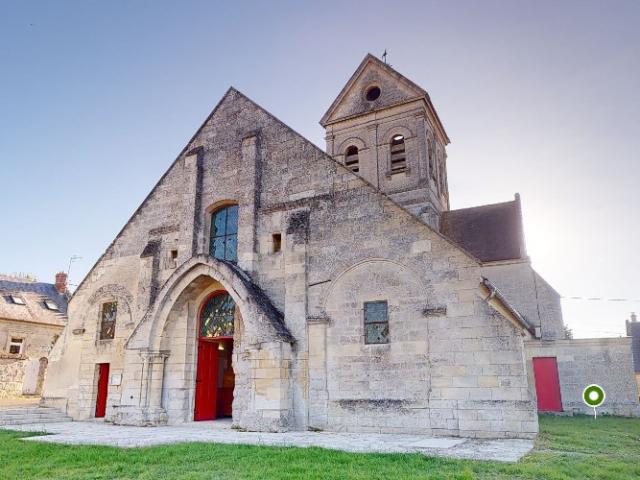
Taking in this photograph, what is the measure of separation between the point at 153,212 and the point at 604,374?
15452 mm

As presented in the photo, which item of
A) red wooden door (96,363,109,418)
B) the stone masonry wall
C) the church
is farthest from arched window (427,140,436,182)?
red wooden door (96,363,109,418)

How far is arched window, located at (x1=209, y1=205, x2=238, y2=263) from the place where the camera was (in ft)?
43.9

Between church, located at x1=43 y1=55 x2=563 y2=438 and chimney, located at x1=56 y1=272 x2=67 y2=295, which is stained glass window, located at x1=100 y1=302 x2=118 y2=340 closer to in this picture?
church, located at x1=43 y1=55 x2=563 y2=438

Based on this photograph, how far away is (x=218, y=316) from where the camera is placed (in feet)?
42.2

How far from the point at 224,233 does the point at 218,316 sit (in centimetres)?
227

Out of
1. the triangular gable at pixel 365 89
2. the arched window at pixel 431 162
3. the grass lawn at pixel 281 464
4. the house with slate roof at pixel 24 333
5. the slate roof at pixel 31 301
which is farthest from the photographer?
the slate roof at pixel 31 301

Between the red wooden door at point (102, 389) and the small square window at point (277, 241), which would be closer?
the small square window at point (277, 241)

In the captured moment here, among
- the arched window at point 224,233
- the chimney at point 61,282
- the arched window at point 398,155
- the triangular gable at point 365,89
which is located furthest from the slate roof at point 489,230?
the chimney at point 61,282

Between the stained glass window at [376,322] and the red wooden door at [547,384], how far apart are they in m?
10.0

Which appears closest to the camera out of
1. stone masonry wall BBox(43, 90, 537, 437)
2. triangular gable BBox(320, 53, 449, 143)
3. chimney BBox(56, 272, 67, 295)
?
stone masonry wall BBox(43, 90, 537, 437)

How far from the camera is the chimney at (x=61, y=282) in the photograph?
95.6 ft

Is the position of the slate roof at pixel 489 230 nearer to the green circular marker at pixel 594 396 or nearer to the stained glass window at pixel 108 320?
the green circular marker at pixel 594 396

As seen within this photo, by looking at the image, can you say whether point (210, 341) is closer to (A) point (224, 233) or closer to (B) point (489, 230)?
(A) point (224, 233)

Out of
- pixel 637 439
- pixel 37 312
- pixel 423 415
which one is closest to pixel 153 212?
pixel 423 415
